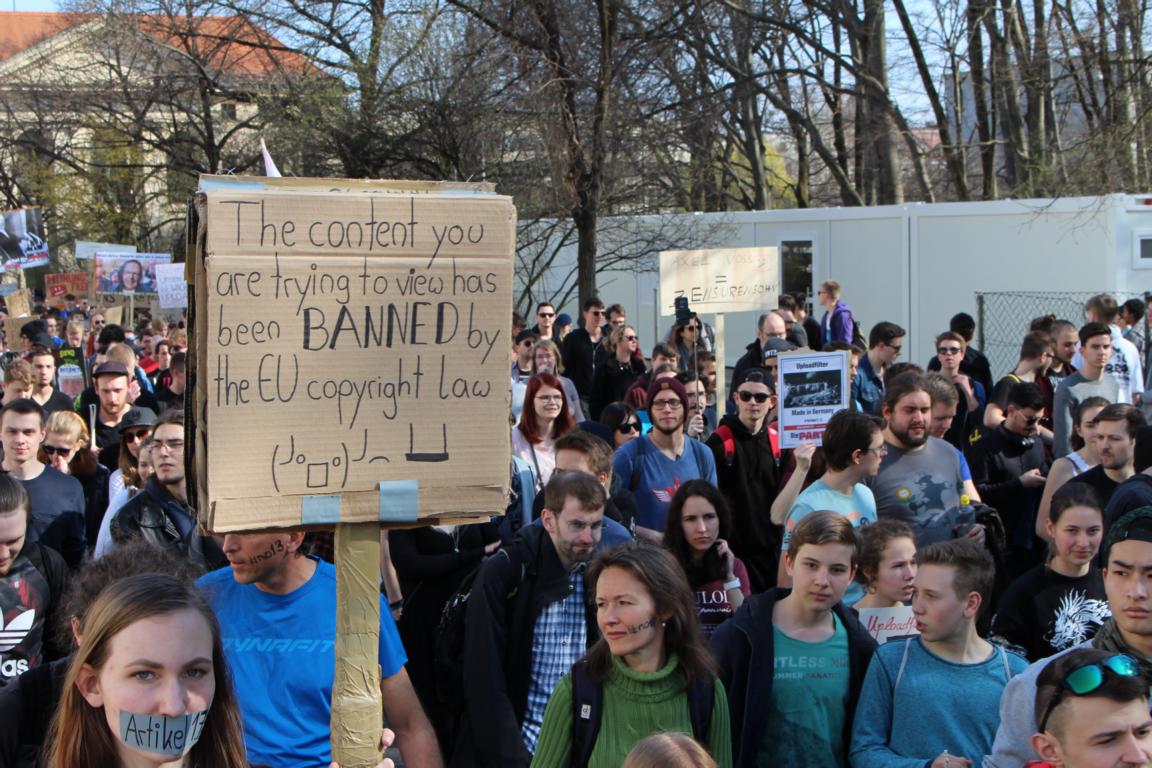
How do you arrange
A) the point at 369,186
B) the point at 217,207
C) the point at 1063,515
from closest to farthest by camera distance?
the point at 217,207, the point at 369,186, the point at 1063,515

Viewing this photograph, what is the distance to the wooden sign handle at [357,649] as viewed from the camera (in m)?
2.90

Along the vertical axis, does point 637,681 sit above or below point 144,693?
below

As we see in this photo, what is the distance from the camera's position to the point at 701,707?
3.89 meters

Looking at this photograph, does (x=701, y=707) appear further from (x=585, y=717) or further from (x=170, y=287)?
(x=170, y=287)

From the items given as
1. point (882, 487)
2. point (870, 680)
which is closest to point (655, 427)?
point (882, 487)

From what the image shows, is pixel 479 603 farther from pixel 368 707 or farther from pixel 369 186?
pixel 369 186

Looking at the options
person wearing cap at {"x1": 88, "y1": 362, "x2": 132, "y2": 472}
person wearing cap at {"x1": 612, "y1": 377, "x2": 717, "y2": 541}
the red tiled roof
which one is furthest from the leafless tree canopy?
person wearing cap at {"x1": 612, "y1": 377, "x2": 717, "y2": 541}

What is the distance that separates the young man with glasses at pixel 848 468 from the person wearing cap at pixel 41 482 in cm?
342

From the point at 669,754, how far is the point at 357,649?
734 millimetres

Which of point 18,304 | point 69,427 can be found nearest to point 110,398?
point 69,427

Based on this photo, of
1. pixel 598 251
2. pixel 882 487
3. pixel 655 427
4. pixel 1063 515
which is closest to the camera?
pixel 1063 515

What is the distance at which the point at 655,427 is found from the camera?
7348 mm

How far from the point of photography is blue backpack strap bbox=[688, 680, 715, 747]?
12.7 feet

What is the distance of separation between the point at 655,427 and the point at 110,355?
4.98m
